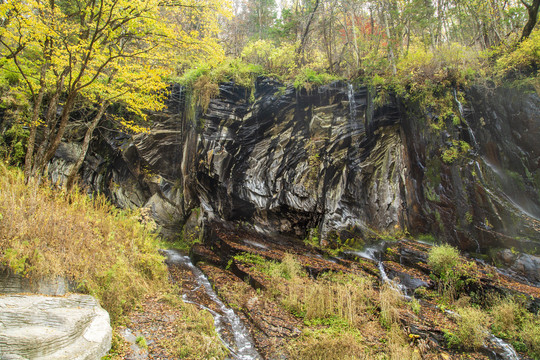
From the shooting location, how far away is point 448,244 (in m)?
9.62

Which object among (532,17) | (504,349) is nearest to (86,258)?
(504,349)

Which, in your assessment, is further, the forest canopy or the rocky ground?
the forest canopy

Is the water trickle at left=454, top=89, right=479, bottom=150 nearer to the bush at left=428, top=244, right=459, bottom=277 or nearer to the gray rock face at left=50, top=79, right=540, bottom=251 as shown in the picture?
the gray rock face at left=50, top=79, right=540, bottom=251

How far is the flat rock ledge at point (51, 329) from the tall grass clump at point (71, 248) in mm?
481

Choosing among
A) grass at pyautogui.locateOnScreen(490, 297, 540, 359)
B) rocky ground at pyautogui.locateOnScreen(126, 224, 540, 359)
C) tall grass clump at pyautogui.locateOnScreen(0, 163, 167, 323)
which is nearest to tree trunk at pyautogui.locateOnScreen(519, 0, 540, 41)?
rocky ground at pyautogui.locateOnScreen(126, 224, 540, 359)

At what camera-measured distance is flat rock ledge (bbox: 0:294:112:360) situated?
2.87 metres

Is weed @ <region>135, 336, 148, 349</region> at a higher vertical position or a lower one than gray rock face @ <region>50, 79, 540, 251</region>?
lower

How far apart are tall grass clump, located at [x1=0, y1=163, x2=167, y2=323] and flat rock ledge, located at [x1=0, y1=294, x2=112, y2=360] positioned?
1.58 ft

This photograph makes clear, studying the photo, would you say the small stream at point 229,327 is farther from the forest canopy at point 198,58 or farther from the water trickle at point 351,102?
the water trickle at point 351,102

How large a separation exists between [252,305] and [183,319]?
6.61 feet

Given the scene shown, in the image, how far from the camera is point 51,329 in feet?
10.5

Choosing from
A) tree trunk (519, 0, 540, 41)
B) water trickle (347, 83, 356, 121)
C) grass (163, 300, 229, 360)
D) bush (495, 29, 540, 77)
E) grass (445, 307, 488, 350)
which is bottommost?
grass (445, 307, 488, 350)

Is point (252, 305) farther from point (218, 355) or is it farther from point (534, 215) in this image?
point (534, 215)

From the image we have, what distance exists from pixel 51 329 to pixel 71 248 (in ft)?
5.39
